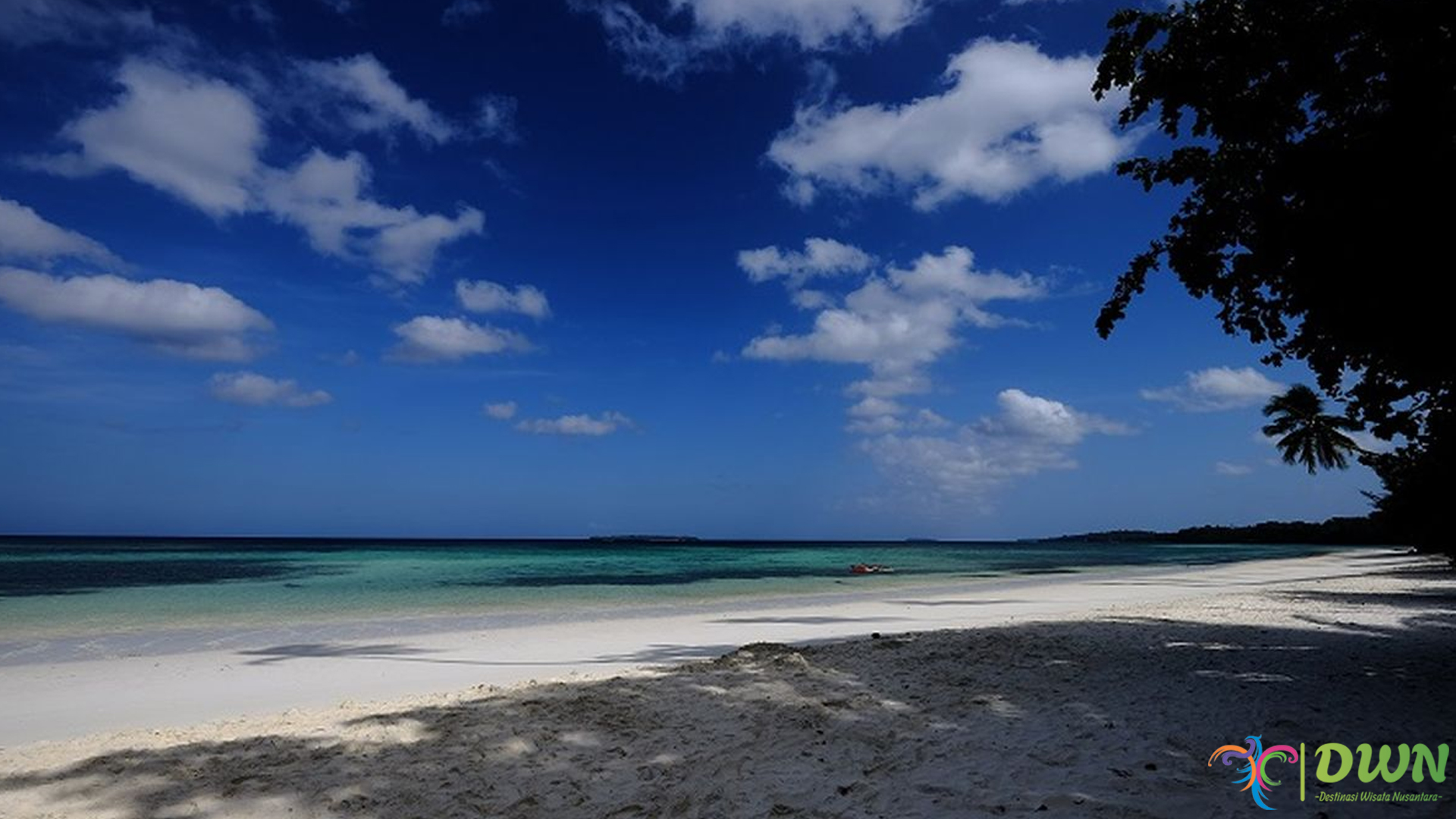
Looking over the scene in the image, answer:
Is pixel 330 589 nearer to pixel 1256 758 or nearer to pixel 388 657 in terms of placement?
pixel 388 657

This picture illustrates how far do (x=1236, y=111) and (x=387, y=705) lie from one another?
444 inches

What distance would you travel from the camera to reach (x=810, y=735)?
5.83 m

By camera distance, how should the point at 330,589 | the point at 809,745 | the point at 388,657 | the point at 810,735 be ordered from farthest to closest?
the point at 330,589, the point at 388,657, the point at 810,735, the point at 809,745

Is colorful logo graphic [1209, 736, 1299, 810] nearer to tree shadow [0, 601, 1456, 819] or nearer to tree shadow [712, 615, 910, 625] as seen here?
tree shadow [0, 601, 1456, 819]

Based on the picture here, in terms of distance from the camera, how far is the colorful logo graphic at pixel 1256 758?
177 inches

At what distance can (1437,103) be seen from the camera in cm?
627

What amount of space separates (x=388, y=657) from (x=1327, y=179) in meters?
13.7

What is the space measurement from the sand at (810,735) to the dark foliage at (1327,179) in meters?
3.36

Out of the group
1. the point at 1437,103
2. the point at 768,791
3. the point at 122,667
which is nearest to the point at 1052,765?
the point at 768,791

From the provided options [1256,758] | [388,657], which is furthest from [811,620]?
[1256,758]

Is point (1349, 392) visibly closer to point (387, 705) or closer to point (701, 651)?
point (701, 651)

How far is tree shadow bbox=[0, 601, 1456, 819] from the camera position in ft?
15.4

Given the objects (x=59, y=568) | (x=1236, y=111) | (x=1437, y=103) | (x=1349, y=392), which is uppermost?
(x=1236, y=111)

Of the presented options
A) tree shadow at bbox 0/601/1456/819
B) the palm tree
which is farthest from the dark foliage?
the palm tree
